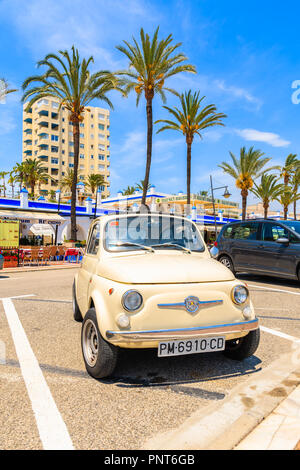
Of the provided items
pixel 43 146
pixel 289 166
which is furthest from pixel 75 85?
pixel 43 146

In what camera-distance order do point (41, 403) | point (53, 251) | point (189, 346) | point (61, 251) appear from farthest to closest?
point (61, 251) < point (53, 251) < point (189, 346) < point (41, 403)

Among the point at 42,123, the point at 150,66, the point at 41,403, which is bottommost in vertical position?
the point at 41,403

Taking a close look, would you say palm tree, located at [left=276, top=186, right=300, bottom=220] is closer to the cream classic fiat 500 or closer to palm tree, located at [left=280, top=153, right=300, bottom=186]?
palm tree, located at [left=280, top=153, right=300, bottom=186]

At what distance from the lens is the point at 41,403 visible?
9.56 feet

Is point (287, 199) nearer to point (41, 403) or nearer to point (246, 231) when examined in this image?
point (246, 231)

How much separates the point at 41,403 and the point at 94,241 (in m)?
2.17

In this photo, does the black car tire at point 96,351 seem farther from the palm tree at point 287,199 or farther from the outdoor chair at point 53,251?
the palm tree at point 287,199

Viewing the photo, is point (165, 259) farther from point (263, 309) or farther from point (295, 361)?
point (263, 309)

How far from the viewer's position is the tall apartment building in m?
88.6

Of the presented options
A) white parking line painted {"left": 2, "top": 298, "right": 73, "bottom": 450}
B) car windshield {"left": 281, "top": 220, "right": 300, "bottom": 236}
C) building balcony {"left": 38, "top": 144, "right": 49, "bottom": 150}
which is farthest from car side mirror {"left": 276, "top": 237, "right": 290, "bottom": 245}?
building balcony {"left": 38, "top": 144, "right": 49, "bottom": 150}

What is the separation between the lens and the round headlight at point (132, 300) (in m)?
3.05

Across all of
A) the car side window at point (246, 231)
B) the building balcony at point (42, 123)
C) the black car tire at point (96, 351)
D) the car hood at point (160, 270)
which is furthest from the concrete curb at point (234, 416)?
the building balcony at point (42, 123)
